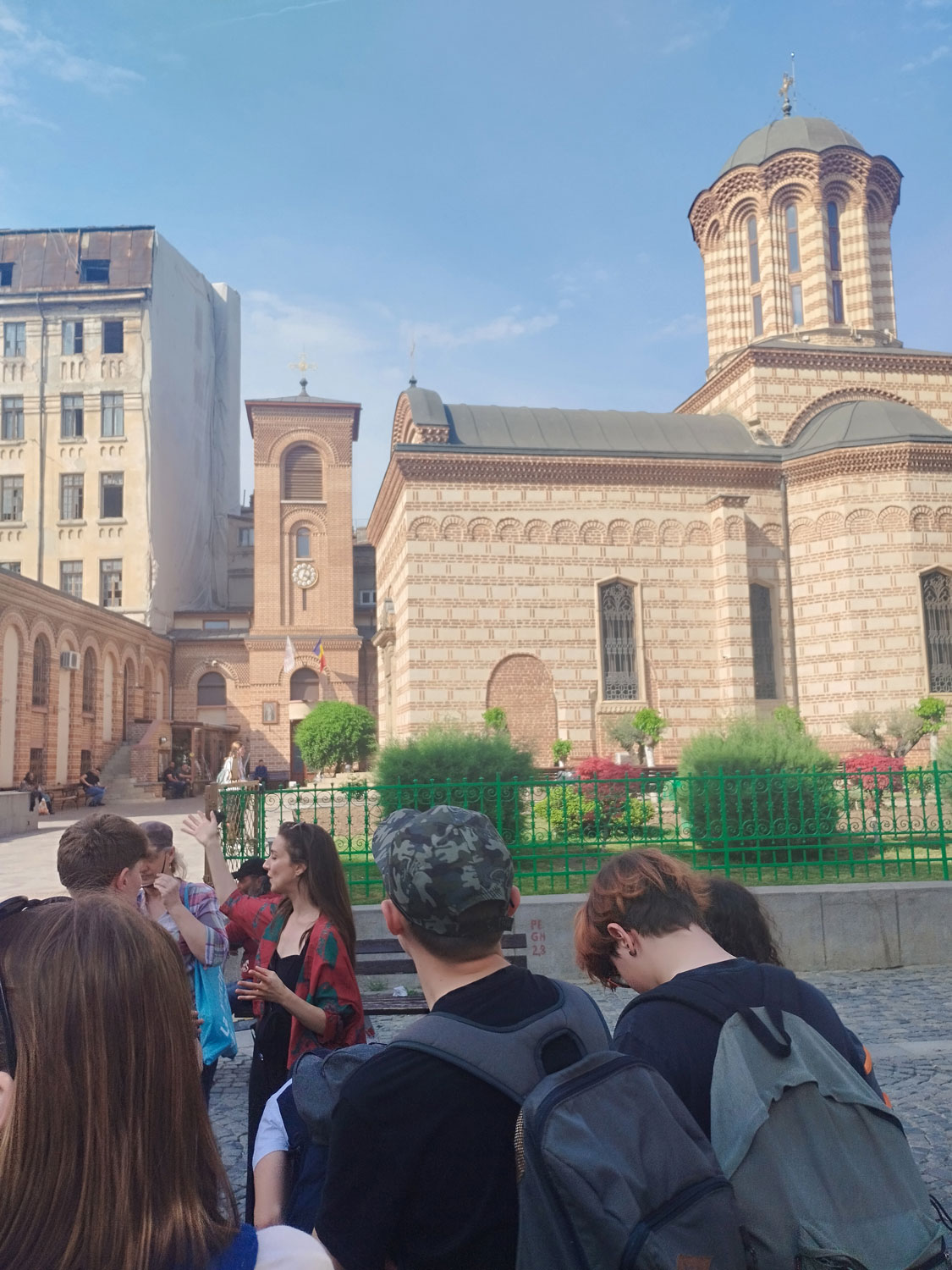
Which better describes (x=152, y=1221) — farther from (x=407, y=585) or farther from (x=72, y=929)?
(x=407, y=585)

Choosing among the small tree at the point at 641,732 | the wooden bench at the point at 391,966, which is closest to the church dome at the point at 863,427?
→ the small tree at the point at 641,732

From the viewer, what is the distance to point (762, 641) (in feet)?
70.8

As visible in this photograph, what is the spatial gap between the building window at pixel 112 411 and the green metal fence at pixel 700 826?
3046 centimetres

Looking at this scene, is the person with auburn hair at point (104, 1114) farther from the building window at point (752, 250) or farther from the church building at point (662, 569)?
the building window at point (752, 250)

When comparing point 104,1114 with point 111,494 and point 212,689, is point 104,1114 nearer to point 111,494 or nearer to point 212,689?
point 212,689

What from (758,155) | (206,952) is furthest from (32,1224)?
(758,155)

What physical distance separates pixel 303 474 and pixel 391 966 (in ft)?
102

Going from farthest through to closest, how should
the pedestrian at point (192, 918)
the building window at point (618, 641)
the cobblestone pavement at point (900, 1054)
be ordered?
the building window at point (618, 641) < the cobblestone pavement at point (900, 1054) < the pedestrian at point (192, 918)

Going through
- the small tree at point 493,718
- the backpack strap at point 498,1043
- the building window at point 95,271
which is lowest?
the backpack strap at point 498,1043

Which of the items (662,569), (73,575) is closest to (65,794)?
(73,575)

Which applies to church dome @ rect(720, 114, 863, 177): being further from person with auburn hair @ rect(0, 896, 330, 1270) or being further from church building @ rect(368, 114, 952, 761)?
person with auburn hair @ rect(0, 896, 330, 1270)

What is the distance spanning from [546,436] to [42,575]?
2221 centimetres

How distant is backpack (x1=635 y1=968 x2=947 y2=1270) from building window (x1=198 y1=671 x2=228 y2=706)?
A: 3430 cm

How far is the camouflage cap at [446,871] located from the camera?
1826mm
